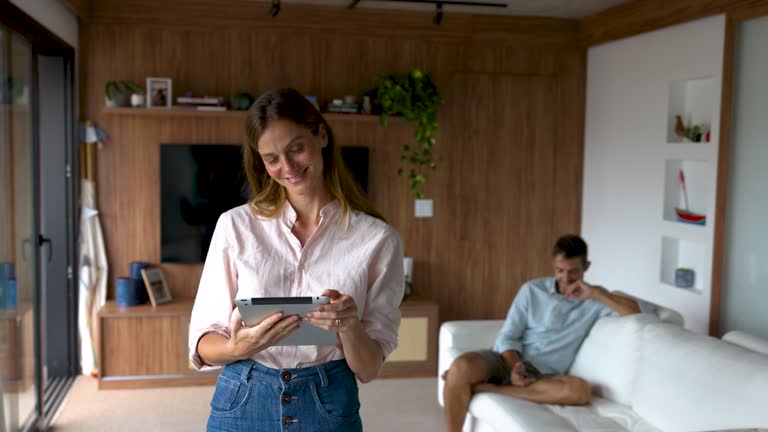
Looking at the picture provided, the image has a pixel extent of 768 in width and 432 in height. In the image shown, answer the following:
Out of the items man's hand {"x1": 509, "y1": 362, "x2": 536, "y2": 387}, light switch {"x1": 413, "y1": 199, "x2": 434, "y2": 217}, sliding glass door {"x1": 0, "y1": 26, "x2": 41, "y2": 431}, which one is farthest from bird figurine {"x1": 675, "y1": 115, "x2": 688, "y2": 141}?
sliding glass door {"x1": 0, "y1": 26, "x2": 41, "y2": 431}

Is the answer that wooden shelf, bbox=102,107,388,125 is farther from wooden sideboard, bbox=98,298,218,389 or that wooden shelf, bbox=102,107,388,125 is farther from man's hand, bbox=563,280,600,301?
man's hand, bbox=563,280,600,301

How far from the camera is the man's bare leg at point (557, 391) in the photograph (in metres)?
3.57

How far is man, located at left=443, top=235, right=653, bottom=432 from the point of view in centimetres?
377

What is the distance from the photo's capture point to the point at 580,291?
12.6ft

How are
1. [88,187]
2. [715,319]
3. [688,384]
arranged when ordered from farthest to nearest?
[88,187]
[715,319]
[688,384]

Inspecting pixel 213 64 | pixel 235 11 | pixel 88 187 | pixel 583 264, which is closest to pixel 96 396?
pixel 88 187

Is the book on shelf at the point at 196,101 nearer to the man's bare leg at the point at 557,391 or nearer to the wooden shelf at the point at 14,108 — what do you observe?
the wooden shelf at the point at 14,108

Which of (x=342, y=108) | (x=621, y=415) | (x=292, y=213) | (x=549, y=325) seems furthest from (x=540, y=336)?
(x=292, y=213)

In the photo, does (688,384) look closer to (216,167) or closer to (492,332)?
(492,332)

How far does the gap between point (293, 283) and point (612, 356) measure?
8.11 ft

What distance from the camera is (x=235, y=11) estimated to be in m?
5.25

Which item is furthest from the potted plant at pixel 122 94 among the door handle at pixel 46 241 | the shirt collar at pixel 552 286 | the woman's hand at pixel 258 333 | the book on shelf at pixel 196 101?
the woman's hand at pixel 258 333

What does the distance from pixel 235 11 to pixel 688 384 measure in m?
3.74

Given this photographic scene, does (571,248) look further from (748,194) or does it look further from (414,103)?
(414,103)
